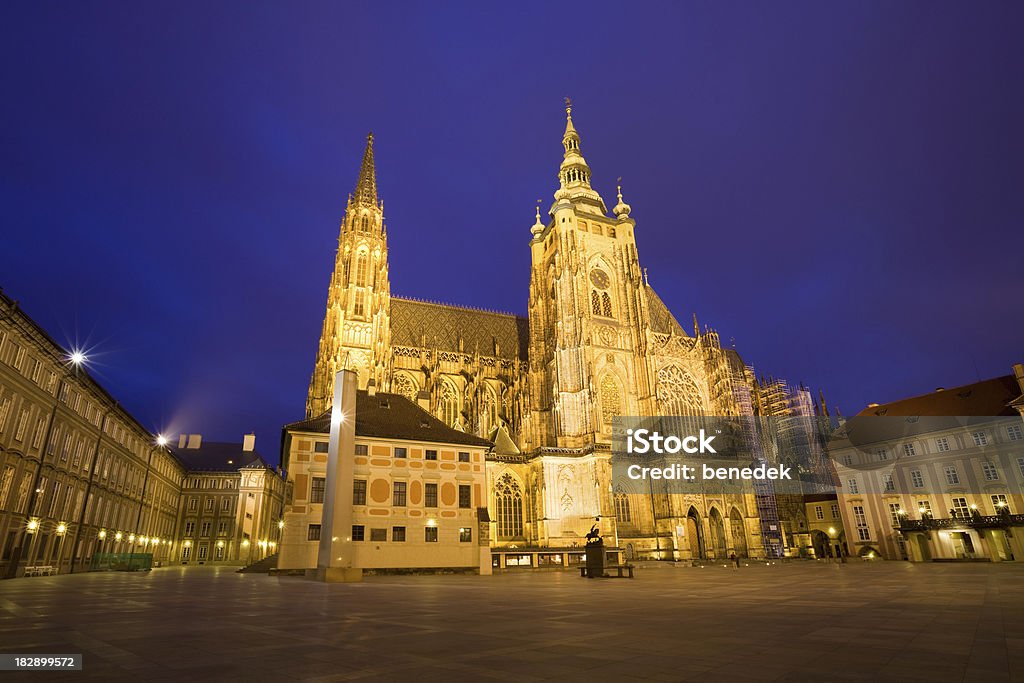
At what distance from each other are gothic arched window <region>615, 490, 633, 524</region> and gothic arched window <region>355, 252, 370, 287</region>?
30.7 metres

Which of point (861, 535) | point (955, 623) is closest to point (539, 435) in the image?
point (861, 535)

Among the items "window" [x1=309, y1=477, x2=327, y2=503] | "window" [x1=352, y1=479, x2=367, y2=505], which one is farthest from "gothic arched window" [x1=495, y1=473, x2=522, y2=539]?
"window" [x1=309, y1=477, x2=327, y2=503]

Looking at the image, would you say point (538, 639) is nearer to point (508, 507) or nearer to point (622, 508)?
point (508, 507)

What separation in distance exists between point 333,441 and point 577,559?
23840mm

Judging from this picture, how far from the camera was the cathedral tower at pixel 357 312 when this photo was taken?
49.3 m

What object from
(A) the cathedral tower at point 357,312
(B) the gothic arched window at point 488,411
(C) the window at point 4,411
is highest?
(A) the cathedral tower at point 357,312

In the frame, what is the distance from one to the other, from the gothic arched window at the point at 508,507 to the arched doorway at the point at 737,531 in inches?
780

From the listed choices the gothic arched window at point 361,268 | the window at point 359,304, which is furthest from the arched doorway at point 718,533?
the gothic arched window at point 361,268

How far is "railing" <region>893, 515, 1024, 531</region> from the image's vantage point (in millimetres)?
36906

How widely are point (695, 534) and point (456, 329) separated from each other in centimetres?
3263

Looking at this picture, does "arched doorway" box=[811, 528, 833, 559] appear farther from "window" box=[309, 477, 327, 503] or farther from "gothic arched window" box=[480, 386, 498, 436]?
"window" box=[309, 477, 327, 503]

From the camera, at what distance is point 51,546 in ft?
99.3

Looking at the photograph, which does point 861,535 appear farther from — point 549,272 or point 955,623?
point 955,623

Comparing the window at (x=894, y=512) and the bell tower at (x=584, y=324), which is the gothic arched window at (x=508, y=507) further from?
the window at (x=894, y=512)
